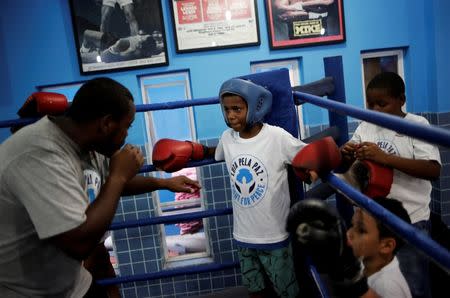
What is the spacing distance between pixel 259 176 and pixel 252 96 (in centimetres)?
34

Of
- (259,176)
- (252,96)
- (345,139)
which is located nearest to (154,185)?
(259,176)

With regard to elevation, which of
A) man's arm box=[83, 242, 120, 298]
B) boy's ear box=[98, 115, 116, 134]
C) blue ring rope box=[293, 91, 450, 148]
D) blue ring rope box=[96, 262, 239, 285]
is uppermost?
boy's ear box=[98, 115, 116, 134]

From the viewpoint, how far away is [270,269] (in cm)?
148

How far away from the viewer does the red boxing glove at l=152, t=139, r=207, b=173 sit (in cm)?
154

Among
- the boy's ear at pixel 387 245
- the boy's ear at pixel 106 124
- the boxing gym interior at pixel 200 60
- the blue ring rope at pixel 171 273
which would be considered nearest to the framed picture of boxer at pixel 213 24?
the boxing gym interior at pixel 200 60

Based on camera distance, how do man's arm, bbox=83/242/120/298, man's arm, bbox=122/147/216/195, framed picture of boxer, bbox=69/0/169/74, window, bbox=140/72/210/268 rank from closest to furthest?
1. man's arm, bbox=122/147/216/195
2. man's arm, bbox=83/242/120/298
3. framed picture of boxer, bbox=69/0/169/74
4. window, bbox=140/72/210/268

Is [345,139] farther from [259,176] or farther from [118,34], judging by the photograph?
[118,34]

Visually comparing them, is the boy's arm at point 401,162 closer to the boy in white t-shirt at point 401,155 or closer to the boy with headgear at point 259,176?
the boy in white t-shirt at point 401,155

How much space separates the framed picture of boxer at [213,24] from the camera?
9.09 feet

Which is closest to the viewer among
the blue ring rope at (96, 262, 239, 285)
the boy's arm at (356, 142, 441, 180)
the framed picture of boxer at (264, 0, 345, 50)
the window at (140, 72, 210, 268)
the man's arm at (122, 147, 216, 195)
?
the boy's arm at (356, 142, 441, 180)

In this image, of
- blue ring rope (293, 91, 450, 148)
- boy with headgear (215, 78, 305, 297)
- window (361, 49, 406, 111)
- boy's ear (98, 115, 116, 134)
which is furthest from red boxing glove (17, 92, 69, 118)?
window (361, 49, 406, 111)

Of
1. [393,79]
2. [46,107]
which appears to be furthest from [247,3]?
[46,107]

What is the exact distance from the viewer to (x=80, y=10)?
107 inches

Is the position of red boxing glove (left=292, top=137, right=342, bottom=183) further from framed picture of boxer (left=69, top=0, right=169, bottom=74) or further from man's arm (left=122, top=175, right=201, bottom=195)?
framed picture of boxer (left=69, top=0, right=169, bottom=74)
